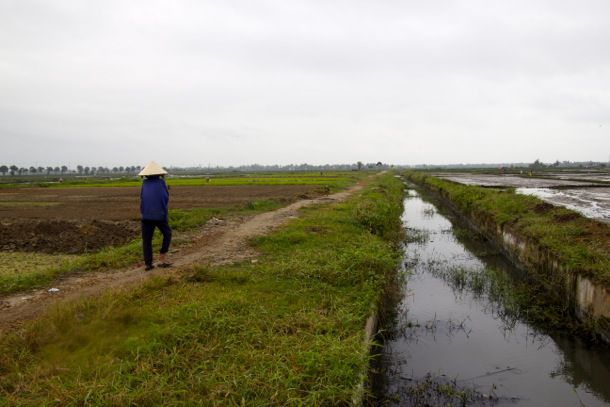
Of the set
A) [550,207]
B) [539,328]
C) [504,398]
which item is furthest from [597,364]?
[550,207]

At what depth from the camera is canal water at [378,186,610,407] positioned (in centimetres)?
504

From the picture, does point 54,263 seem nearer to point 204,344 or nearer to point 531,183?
point 204,344

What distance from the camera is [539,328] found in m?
7.09

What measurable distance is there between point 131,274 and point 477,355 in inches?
248

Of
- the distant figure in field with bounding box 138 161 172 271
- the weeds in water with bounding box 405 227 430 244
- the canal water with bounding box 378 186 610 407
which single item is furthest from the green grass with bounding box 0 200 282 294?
the weeds in water with bounding box 405 227 430 244

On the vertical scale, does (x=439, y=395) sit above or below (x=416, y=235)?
below

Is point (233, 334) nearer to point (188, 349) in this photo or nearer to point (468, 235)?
point (188, 349)

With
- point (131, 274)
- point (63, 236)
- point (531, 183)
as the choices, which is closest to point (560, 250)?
point (131, 274)

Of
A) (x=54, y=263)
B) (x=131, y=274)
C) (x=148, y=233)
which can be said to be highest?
(x=148, y=233)

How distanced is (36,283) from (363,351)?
6.16 m

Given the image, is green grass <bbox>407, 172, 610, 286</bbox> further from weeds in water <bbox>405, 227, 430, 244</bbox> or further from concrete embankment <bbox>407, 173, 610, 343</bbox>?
weeds in water <bbox>405, 227, 430, 244</bbox>

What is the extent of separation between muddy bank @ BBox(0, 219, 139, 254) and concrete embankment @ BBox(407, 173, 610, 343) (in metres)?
11.1

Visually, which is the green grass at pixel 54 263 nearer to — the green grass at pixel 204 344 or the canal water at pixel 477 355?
the green grass at pixel 204 344

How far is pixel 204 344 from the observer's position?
4527 mm
